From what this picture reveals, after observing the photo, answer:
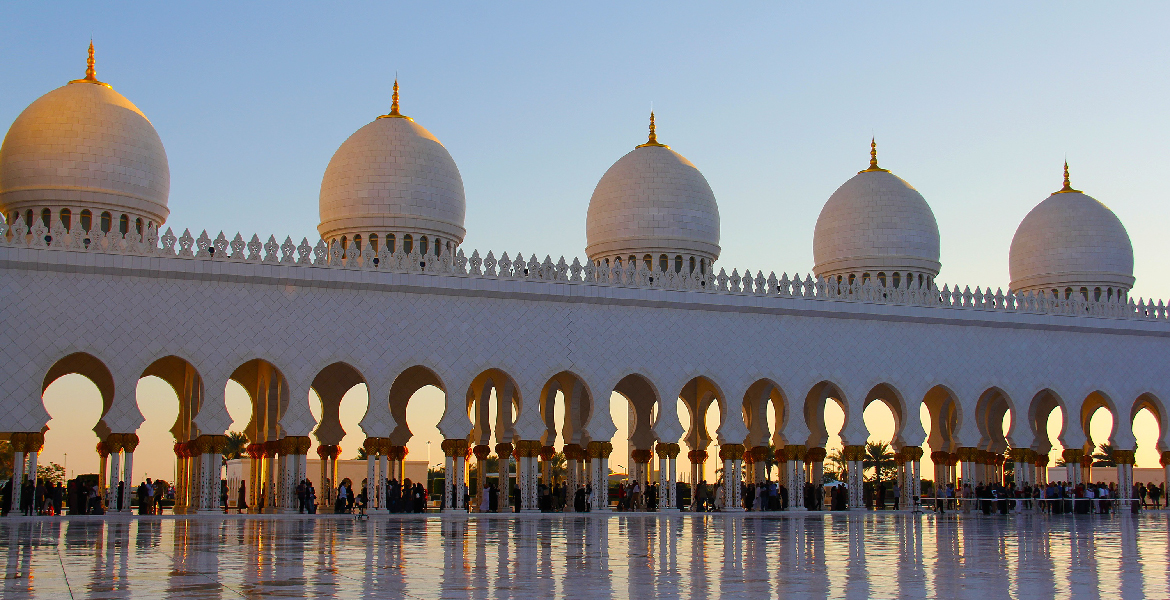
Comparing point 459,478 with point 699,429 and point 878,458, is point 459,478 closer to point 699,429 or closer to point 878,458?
point 699,429

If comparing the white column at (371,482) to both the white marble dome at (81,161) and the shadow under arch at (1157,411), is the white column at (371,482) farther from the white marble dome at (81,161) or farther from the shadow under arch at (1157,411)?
the shadow under arch at (1157,411)

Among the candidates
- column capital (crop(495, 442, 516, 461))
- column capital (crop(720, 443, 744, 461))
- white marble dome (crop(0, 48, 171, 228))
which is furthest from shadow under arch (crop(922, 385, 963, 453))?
white marble dome (crop(0, 48, 171, 228))

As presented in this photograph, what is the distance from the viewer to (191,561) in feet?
22.3

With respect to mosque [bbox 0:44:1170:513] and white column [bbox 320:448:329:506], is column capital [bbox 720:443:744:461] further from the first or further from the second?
white column [bbox 320:448:329:506]

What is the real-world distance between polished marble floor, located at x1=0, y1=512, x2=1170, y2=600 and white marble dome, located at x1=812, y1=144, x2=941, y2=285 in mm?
13415

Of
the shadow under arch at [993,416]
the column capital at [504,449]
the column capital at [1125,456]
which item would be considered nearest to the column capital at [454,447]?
the column capital at [504,449]

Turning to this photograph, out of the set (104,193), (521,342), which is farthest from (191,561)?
(104,193)

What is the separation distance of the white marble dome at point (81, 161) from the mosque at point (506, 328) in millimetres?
37

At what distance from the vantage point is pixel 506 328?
18547mm

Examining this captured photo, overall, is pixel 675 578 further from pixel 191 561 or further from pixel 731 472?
pixel 731 472

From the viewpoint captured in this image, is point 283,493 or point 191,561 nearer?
point 191,561

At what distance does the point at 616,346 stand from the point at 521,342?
157 cm

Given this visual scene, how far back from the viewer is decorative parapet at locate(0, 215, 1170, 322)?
16641 mm

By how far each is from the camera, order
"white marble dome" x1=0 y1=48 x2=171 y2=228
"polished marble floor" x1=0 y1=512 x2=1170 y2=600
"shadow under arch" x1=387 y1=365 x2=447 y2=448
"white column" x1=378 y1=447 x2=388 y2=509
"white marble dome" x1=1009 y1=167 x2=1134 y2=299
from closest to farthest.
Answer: "polished marble floor" x1=0 y1=512 x2=1170 y2=600
"white column" x1=378 y1=447 x2=388 y2=509
"white marble dome" x1=0 y1=48 x2=171 y2=228
"shadow under arch" x1=387 y1=365 x2=447 y2=448
"white marble dome" x1=1009 y1=167 x2=1134 y2=299
